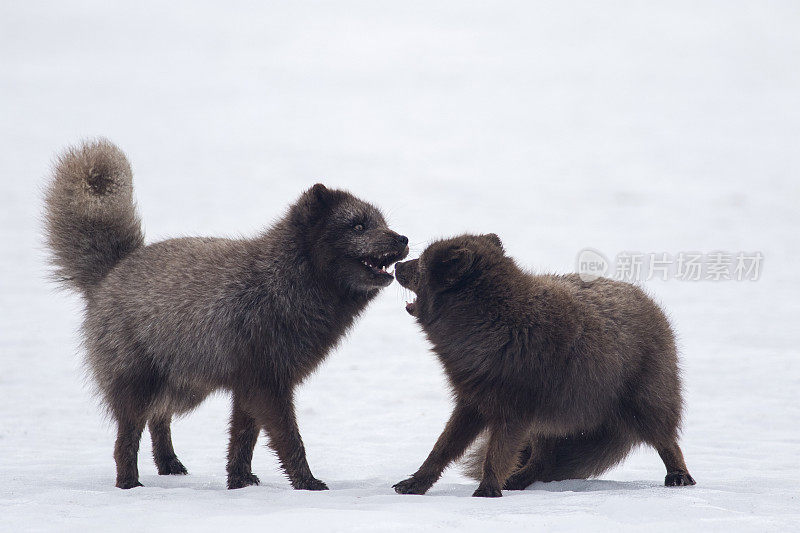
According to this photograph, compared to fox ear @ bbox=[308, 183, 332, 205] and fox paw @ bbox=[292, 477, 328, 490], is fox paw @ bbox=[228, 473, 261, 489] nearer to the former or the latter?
fox paw @ bbox=[292, 477, 328, 490]

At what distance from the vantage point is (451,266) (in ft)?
→ 19.5

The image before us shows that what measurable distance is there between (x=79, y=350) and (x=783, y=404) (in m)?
7.42

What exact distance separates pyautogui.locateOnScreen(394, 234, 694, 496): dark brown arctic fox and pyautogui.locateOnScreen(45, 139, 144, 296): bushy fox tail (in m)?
2.08

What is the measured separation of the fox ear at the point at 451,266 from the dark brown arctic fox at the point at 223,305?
1.57ft

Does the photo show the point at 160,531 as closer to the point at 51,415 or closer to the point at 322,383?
the point at 51,415

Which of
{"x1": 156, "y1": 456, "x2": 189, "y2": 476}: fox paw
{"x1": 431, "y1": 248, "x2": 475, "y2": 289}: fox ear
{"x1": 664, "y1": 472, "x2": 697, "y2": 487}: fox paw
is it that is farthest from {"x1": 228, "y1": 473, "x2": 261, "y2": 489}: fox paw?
{"x1": 664, "y1": 472, "x2": 697, "y2": 487}: fox paw

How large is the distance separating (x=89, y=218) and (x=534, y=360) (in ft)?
10.9

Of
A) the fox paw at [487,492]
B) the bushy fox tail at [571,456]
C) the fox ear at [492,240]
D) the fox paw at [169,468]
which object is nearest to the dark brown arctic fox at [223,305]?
the fox paw at [169,468]

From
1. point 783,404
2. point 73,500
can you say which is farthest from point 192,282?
point 783,404

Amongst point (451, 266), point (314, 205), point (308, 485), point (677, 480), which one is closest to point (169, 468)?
point (308, 485)

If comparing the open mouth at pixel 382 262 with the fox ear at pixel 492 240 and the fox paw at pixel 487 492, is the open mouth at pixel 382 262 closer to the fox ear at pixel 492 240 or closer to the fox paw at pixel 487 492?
the fox ear at pixel 492 240

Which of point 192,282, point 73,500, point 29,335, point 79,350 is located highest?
point 192,282

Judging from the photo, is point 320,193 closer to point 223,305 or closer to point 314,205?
point 314,205

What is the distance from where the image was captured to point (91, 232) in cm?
677
